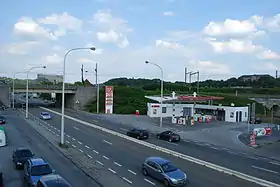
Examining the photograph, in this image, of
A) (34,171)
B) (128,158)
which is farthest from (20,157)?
(128,158)

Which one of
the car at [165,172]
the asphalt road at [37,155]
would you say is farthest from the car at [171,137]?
the car at [165,172]

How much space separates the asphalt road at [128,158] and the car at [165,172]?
0.46 metres

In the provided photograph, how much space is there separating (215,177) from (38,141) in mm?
19647

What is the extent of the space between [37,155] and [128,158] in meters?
7.30

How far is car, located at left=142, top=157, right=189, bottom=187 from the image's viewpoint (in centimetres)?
1703

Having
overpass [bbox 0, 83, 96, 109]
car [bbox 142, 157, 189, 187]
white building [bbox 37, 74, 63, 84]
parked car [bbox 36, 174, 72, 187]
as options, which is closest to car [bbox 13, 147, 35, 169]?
parked car [bbox 36, 174, 72, 187]

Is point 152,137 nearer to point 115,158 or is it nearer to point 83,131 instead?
point 83,131

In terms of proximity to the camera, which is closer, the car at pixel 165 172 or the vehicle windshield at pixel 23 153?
the car at pixel 165 172

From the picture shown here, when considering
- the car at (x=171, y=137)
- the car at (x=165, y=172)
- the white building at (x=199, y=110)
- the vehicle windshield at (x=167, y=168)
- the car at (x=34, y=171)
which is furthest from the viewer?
the white building at (x=199, y=110)

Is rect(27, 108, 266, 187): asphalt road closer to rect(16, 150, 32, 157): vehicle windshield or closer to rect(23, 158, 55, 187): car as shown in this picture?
rect(23, 158, 55, 187): car

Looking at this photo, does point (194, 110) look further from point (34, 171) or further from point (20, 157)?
point (34, 171)

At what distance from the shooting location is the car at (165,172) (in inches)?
671

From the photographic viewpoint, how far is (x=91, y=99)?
83.9m

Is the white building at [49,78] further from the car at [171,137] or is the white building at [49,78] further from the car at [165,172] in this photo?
the car at [165,172]
